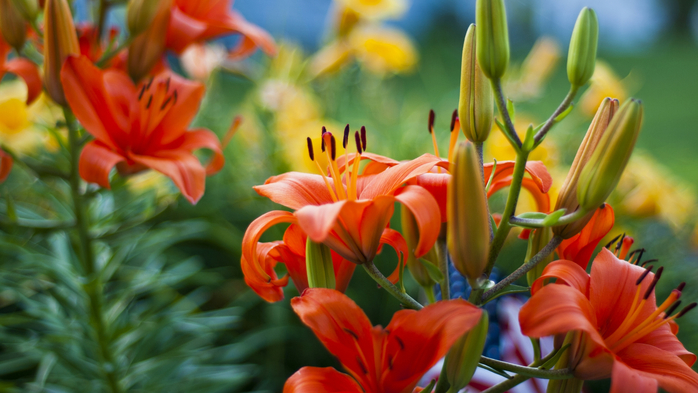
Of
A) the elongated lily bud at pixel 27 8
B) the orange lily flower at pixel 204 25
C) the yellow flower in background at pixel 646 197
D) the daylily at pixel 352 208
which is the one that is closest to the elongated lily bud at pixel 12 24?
the elongated lily bud at pixel 27 8

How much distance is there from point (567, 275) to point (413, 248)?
81 millimetres

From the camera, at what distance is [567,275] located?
0.80 feet

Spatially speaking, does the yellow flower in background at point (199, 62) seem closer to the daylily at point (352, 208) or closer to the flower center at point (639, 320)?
the daylily at point (352, 208)

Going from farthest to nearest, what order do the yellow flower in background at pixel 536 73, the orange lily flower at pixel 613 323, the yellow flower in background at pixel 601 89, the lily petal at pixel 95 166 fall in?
the yellow flower in background at pixel 536 73 → the yellow flower in background at pixel 601 89 → the lily petal at pixel 95 166 → the orange lily flower at pixel 613 323

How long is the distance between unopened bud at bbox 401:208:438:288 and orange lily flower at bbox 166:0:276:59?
32 cm

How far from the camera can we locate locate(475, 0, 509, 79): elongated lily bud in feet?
0.85

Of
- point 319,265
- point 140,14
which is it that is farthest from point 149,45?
point 319,265

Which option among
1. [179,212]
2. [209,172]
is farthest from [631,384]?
[179,212]

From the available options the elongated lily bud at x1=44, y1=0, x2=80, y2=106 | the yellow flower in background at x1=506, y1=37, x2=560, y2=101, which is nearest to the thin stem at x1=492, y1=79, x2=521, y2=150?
the elongated lily bud at x1=44, y1=0, x2=80, y2=106

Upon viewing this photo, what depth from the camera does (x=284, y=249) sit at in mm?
302

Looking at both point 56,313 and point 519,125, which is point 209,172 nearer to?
point 56,313

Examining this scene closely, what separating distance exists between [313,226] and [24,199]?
1.11 metres

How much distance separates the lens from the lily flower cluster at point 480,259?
0.74 ft

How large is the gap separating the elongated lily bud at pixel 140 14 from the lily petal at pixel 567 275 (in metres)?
0.39
